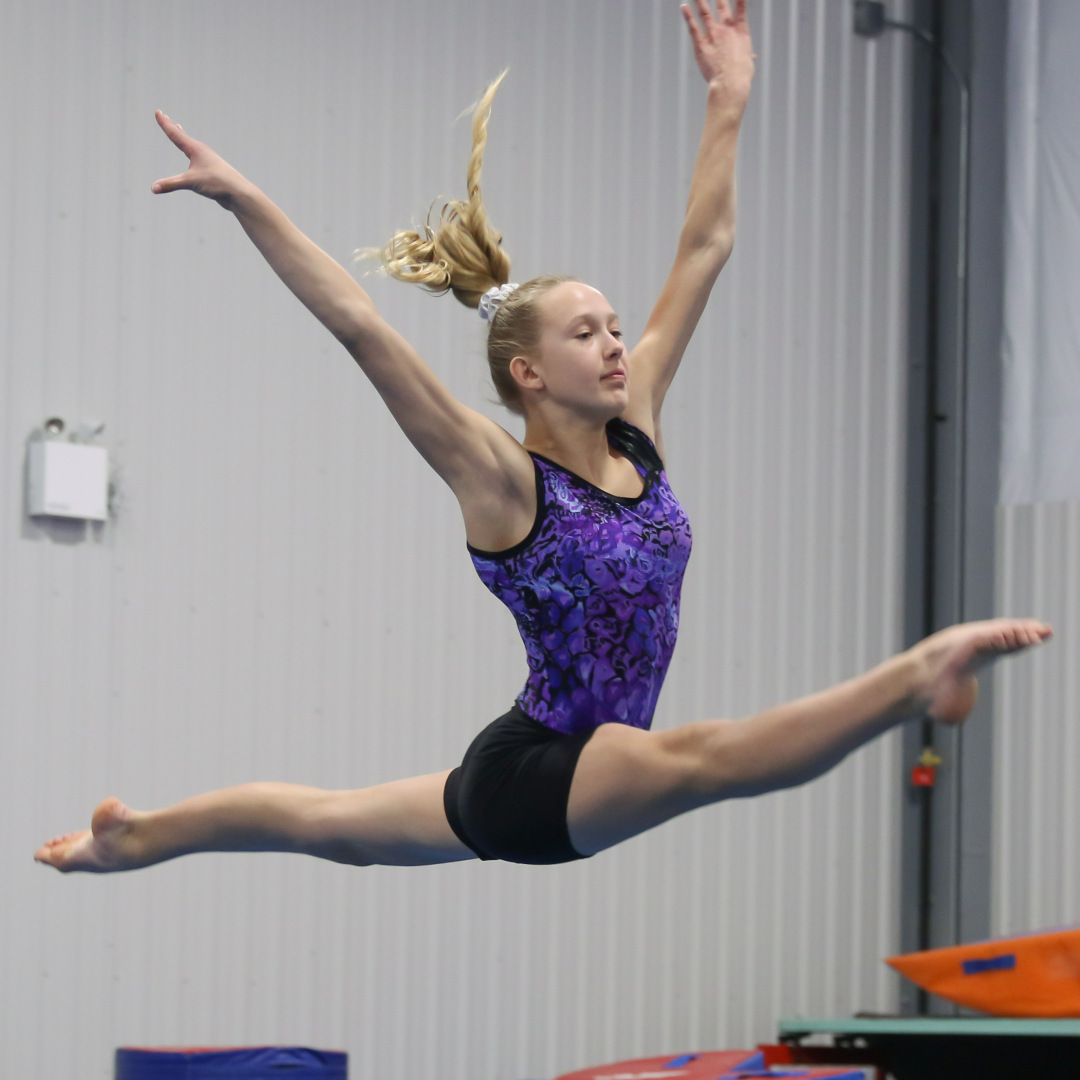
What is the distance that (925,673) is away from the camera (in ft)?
6.77

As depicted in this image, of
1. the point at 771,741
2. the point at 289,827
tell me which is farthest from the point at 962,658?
the point at 289,827

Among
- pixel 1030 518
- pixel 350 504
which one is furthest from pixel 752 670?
pixel 350 504

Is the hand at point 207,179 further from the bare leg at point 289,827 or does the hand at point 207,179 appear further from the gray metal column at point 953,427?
the gray metal column at point 953,427

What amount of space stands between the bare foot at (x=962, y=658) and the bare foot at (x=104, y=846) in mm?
1589

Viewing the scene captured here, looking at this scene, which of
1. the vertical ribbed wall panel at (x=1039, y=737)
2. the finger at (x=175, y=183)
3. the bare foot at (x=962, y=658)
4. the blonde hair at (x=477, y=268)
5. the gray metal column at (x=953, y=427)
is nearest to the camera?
the bare foot at (x=962, y=658)

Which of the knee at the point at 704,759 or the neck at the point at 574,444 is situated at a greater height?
the neck at the point at 574,444

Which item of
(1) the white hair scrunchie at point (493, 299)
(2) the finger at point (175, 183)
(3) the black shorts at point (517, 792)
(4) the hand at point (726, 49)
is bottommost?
(3) the black shorts at point (517, 792)

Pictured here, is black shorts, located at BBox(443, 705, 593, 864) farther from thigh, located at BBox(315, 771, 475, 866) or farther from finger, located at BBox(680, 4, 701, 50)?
finger, located at BBox(680, 4, 701, 50)

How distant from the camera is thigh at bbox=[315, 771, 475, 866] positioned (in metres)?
2.69

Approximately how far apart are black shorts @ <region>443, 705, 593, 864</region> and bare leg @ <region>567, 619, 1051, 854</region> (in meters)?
0.03

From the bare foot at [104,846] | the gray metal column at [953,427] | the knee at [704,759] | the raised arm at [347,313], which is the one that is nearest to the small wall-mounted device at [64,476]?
the bare foot at [104,846]

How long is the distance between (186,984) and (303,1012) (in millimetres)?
402

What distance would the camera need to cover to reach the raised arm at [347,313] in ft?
8.08

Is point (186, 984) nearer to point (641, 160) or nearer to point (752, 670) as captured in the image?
point (752, 670)
